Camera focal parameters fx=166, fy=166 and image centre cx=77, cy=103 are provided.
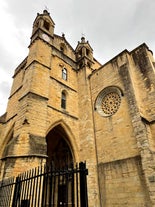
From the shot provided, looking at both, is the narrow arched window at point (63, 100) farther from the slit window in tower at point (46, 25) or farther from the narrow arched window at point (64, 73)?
the slit window in tower at point (46, 25)

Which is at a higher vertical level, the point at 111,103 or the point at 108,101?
the point at 108,101

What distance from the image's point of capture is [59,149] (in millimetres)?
12859

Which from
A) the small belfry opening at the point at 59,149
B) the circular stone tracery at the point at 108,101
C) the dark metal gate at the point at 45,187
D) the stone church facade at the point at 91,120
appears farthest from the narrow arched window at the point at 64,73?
the dark metal gate at the point at 45,187

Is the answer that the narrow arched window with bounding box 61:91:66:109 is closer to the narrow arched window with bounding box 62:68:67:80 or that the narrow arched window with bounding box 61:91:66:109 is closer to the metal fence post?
the narrow arched window with bounding box 62:68:67:80

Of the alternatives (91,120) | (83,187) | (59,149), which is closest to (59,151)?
(59,149)

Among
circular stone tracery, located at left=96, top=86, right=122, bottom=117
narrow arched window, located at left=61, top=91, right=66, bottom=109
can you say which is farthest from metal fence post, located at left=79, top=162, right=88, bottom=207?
narrow arched window, located at left=61, top=91, right=66, bottom=109

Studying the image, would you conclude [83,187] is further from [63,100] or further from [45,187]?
[63,100]

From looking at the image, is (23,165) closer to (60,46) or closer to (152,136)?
(152,136)

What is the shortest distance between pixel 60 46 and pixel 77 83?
155 inches

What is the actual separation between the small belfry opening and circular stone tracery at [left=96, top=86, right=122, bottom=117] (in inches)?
120

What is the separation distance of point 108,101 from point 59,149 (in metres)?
5.32

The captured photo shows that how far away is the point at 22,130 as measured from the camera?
797 cm

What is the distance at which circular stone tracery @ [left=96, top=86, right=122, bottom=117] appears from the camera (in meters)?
10.6

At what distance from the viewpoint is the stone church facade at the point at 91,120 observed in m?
7.61
